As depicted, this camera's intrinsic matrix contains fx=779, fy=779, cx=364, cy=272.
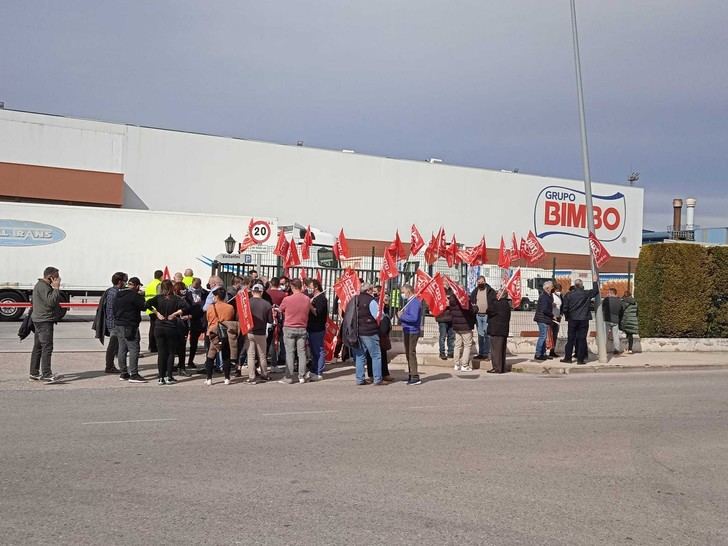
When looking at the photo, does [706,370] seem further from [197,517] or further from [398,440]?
[197,517]

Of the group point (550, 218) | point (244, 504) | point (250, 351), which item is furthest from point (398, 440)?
point (550, 218)

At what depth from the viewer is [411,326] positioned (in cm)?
1455

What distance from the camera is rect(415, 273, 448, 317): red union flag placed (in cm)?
1669

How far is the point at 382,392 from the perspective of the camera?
1346 centimetres

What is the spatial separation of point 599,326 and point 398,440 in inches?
438

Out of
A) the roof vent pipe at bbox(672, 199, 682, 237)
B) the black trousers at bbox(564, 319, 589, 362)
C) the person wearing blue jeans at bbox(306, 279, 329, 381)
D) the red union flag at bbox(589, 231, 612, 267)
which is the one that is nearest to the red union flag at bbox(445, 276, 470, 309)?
the person wearing blue jeans at bbox(306, 279, 329, 381)

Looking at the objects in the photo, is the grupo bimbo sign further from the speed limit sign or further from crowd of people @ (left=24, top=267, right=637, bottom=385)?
crowd of people @ (left=24, top=267, right=637, bottom=385)

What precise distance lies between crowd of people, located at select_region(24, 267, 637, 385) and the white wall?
24.3 meters

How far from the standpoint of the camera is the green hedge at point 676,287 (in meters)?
22.8

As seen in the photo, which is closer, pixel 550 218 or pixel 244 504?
pixel 244 504

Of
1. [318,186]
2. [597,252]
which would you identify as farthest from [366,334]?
[318,186]

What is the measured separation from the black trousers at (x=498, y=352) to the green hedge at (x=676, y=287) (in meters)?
7.99

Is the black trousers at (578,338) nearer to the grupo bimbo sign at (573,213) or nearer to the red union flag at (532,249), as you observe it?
the red union flag at (532,249)

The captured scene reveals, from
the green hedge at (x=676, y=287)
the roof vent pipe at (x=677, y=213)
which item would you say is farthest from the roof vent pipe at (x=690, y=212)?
the green hedge at (x=676, y=287)
